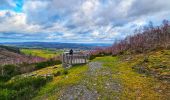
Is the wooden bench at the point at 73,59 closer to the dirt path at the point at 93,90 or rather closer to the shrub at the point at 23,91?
the shrub at the point at 23,91

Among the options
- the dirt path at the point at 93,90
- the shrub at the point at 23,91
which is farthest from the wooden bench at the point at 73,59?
the dirt path at the point at 93,90

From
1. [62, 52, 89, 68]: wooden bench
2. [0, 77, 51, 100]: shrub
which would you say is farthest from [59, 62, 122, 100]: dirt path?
[62, 52, 89, 68]: wooden bench

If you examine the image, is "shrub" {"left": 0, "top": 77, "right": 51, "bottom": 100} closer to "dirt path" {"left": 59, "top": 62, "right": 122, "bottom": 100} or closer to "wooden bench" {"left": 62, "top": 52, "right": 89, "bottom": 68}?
"dirt path" {"left": 59, "top": 62, "right": 122, "bottom": 100}

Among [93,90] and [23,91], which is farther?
[23,91]

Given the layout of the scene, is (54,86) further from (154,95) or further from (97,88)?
(154,95)

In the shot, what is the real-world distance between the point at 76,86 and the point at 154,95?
8691mm

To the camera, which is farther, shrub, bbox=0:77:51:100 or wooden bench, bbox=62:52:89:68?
wooden bench, bbox=62:52:89:68

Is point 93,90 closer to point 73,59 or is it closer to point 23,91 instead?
point 23,91

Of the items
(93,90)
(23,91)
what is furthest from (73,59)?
(93,90)

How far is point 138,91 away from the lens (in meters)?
25.5

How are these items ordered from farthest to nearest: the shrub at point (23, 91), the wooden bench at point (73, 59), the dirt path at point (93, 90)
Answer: the wooden bench at point (73, 59) < the shrub at point (23, 91) < the dirt path at point (93, 90)

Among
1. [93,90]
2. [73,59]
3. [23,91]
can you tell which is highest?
[73,59]

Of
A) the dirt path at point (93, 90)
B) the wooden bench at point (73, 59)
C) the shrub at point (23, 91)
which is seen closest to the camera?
the dirt path at point (93, 90)

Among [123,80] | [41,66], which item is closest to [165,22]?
[41,66]
